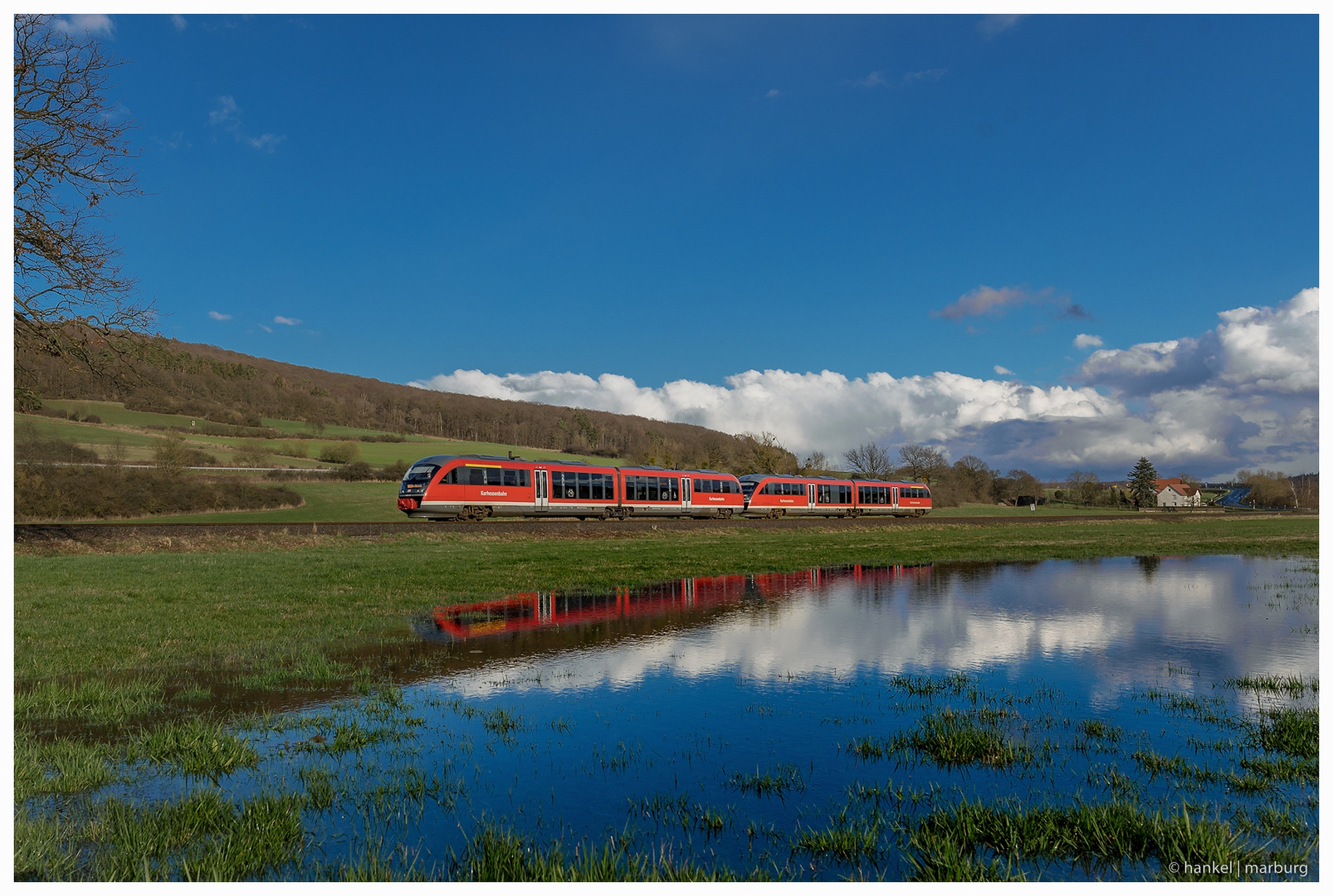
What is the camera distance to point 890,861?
176 inches

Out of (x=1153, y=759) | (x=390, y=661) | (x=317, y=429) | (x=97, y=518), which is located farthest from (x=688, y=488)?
(x=317, y=429)

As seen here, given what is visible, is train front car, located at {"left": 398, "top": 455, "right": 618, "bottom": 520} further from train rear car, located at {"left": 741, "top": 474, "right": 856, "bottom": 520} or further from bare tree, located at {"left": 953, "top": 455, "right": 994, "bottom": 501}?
bare tree, located at {"left": 953, "top": 455, "right": 994, "bottom": 501}

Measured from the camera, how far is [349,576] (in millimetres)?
18109

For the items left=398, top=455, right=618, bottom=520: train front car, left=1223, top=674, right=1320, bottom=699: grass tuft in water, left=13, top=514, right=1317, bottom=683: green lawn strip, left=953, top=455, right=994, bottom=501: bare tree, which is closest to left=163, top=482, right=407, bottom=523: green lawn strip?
left=398, top=455, right=618, bottom=520: train front car

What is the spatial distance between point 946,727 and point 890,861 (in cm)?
277

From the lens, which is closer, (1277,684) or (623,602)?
(1277,684)

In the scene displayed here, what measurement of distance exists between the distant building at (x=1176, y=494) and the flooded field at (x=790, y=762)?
15964 centimetres

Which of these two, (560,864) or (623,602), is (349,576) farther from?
(560,864)

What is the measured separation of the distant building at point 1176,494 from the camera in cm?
14412

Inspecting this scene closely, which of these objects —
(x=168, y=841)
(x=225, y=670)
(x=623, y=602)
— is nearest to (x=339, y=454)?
(x=623, y=602)

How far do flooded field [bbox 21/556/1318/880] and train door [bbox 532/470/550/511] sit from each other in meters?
30.6

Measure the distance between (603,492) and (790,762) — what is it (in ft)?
132

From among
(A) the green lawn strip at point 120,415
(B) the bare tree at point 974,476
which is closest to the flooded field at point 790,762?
(A) the green lawn strip at point 120,415
